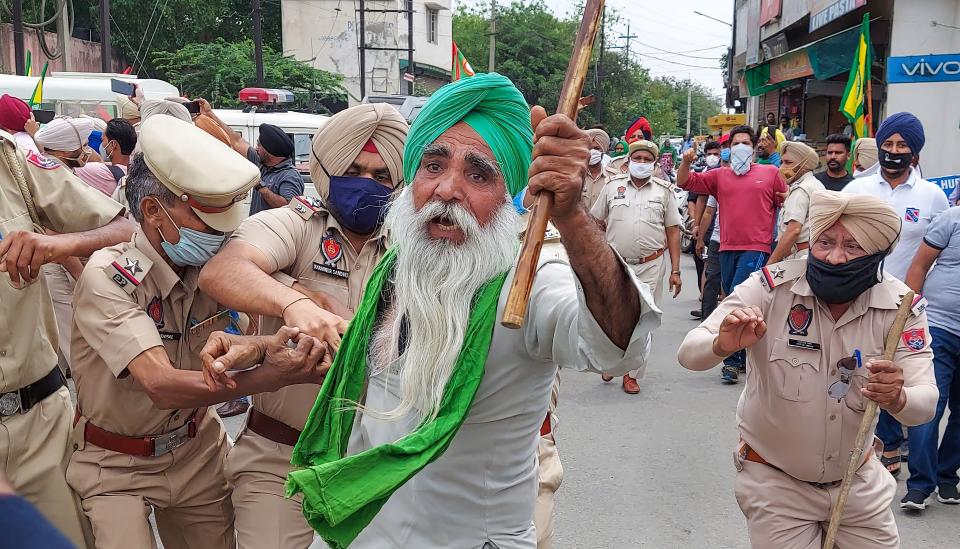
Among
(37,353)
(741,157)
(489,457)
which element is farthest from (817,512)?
→ (741,157)

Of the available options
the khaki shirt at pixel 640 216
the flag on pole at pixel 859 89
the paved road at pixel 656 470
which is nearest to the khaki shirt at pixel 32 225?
the paved road at pixel 656 470

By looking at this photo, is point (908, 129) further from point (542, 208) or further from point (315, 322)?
point (542, 208)

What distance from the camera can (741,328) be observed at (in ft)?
11.1

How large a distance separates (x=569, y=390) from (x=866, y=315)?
5016 millimetres

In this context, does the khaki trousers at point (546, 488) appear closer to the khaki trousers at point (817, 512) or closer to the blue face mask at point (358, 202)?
the khaki trousers at point (817, 512)

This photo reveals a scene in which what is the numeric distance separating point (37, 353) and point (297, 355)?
1327 mm

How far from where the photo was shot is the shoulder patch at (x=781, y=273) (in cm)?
374

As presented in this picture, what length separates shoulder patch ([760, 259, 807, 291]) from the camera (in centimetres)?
374

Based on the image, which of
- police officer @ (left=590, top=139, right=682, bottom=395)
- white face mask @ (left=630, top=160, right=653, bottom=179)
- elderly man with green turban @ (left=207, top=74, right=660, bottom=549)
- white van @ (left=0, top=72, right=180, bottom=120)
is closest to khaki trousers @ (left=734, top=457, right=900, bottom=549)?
elderly man with green turban @ (left=207, top=74, right=660, bottom=549)

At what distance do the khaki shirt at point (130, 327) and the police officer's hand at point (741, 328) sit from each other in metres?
1.80

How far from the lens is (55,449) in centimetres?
336

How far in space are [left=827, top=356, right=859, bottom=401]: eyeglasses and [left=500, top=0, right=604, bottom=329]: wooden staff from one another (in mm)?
2076

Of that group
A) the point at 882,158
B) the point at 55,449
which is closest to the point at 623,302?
the point at 55,449

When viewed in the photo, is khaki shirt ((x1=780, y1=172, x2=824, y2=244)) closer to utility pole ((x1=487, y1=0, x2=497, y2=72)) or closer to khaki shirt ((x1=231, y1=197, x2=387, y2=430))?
khaki shirt ((x1=231, y1=197, x2=387, y2=430))
